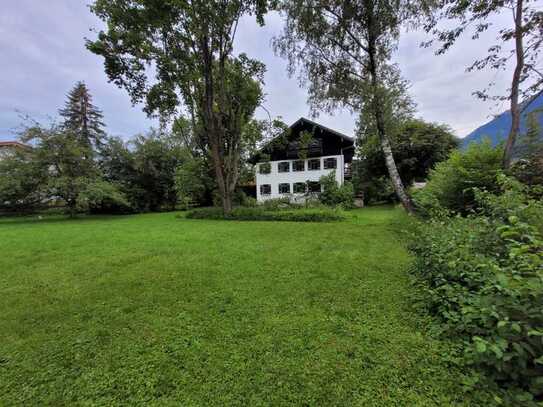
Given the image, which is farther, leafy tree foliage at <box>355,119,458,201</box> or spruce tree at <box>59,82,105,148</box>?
spruce tree at <box>59,82,105,148</box>

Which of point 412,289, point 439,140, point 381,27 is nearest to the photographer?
point 412,289

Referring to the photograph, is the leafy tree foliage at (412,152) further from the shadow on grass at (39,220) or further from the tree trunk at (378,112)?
the shadow on grass at (39,220)

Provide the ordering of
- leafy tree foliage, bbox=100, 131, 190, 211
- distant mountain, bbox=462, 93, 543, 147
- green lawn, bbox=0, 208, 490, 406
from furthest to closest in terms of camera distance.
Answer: leafy tree foliage, bbox=100, 131, 190, 211 → distant mountain, bbox=462, 93, 543, 147 → green lawn, bbox=0, 208, 490, 406

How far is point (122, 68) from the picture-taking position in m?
10.2

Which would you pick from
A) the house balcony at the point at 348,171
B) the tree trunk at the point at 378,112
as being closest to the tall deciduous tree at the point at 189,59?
the tree trunk at the point at 378,112

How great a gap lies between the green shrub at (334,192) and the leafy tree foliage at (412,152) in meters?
3.71

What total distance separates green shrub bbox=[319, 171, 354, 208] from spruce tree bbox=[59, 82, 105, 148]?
24.4 metres

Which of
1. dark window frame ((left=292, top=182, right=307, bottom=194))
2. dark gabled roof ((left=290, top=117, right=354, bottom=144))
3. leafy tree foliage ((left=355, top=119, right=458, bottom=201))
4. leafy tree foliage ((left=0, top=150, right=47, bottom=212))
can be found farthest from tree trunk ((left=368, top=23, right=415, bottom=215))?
leafy tree foliage ((left=0, top=150, right=47, bottom=212))

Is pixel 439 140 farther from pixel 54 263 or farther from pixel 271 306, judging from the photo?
pixel 54 263

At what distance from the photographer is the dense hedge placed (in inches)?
419

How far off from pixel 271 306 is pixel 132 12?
12121 mm

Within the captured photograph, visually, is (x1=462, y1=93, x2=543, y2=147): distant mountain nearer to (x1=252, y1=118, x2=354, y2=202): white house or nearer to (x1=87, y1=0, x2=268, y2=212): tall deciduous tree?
(x1=87, y1=0, x2=268, y2=212): tall deciduous tree

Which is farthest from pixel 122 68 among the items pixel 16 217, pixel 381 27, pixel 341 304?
pixel 16 217

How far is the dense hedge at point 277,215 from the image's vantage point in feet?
34.9
